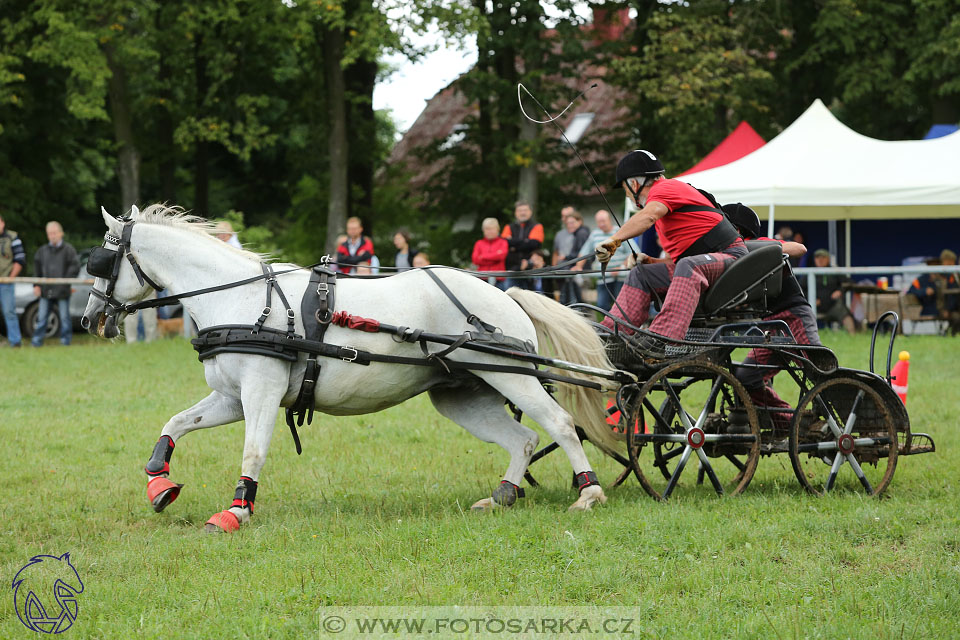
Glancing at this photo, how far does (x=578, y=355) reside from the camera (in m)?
6.59

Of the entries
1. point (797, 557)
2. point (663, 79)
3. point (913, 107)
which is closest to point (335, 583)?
point (797, 557)

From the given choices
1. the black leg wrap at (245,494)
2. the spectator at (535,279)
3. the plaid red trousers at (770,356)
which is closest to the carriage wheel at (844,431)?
the plaid red trousers at (770,356)

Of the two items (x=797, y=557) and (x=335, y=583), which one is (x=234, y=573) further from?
(x=797, y=557)

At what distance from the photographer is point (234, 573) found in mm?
4949

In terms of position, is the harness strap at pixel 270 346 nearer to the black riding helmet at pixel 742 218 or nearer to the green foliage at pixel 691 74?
the black riding helmet at pixel 742 218

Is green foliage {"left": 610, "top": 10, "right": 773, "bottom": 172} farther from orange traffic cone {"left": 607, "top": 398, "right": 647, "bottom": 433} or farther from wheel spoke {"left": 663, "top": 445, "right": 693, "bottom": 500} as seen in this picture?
wheel spoke {"left": 663, "top": 445, "right": 693, "bottom": 500}

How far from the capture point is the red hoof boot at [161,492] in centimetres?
620

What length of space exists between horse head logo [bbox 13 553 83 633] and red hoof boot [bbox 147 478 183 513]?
34.1 inches

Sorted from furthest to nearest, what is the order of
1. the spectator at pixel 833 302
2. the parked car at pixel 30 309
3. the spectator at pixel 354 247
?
Answer: the parked car at pixel 30 309 < the spectator at pixel 833 302 < the spectator at pixel 354 247

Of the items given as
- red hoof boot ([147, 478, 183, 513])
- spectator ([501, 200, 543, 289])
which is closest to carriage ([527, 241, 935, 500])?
red hoof boot ([147, 478, 183, 513])

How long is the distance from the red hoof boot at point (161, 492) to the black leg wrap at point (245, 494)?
1.37 ft

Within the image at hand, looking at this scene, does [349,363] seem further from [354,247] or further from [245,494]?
[354,247]

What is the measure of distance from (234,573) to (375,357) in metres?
1.63

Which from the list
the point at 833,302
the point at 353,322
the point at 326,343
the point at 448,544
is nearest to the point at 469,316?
the point at 353,322
